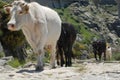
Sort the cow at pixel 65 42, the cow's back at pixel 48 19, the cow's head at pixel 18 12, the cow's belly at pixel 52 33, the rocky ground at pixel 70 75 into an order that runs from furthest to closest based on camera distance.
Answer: the cow at pixel 65 42 < the cow's belly at pixel 52 33 < the cow's back at pixel 48 19 < the cow's head at pixel 18 12 < the rocky ground at pixel 70 75

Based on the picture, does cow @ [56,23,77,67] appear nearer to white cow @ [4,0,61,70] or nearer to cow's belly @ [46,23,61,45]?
cow's belly @ [46,23,61,45]

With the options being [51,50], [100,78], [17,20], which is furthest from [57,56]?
[100,78]

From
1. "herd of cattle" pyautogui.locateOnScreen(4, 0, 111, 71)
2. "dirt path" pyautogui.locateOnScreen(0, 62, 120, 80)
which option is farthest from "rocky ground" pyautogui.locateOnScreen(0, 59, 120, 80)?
"herd of cattle" pyautogui.locateOnScreen(4, 0, 111, 71)

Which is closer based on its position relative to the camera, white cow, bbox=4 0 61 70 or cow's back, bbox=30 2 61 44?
white cow, bbox=4 0 61 70

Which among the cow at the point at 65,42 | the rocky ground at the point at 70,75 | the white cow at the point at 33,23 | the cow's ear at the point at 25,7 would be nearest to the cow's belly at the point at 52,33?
the white cow at the point at 33,23

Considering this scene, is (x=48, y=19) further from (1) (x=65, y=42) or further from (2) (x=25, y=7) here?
(1) (x=65, y=42)

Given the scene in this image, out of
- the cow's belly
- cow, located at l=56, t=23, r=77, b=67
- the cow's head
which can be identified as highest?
the cow's head

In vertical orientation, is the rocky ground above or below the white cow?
below

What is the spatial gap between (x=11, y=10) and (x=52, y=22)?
1667 millimetres

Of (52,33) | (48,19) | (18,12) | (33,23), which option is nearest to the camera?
(18,12)

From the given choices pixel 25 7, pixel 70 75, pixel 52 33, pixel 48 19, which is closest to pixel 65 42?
pixel 52 33

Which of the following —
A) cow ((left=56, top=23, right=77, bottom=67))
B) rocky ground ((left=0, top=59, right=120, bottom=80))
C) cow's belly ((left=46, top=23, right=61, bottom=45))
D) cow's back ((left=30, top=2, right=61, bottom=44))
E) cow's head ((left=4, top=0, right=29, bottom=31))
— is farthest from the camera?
cow ((left=56, top=23, right=77, bottom=67))

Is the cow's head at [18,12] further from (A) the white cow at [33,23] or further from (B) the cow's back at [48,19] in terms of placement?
(B) the cow's back at [48,19]

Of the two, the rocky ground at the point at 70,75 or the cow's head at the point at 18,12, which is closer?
the rocky ground at the point at 70,75
